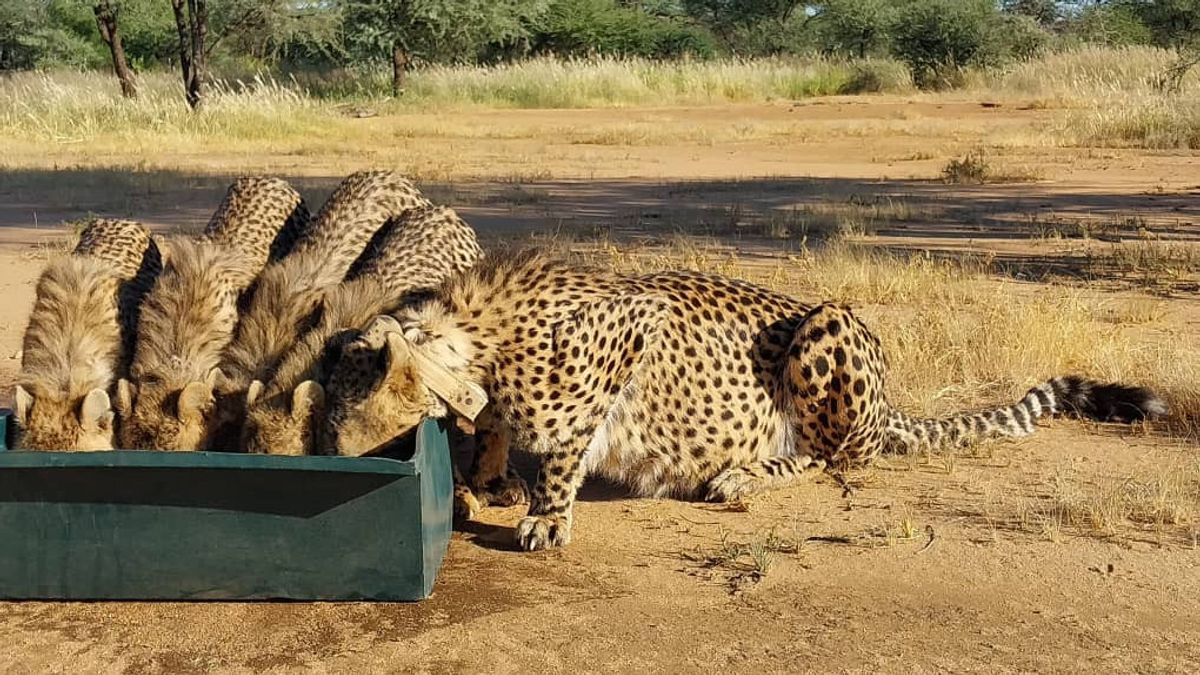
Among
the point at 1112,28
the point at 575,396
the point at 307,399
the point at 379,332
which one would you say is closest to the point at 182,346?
the point at 307,399

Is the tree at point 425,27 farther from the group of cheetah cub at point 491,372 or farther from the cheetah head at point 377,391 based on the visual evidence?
the cheetah head at point 377,391

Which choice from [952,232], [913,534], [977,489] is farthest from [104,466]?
[952,232]

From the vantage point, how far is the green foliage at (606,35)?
43.5 metres

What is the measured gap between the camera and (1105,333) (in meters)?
6.91

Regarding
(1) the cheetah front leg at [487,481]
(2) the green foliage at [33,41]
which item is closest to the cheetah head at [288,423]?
(1) the cheetah front leg at [487,481]

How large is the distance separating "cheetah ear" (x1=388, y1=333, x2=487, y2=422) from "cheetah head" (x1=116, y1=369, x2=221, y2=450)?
65 centimetres

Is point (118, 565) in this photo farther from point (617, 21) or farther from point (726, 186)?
point (617, 21)

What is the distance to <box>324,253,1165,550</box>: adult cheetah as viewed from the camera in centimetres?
427

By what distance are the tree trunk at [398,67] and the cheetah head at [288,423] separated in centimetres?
2692

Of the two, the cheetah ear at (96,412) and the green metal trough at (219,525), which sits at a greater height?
the cheetah ear at (96,412)

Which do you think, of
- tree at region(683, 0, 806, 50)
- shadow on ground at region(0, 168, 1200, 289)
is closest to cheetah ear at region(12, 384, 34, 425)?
shadow on ground at region(0, 168, 1200, 289)

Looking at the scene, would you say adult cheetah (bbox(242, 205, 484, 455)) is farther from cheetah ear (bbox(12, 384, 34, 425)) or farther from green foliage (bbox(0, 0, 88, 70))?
green foliage (bbox(0, 0, 88, 70))

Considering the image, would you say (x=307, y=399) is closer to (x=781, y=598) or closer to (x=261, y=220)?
(x=781, y=598)

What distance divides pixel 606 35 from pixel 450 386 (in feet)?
134
